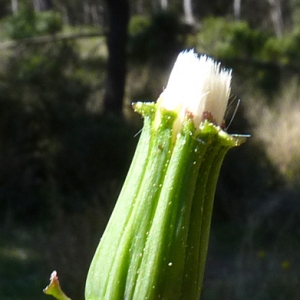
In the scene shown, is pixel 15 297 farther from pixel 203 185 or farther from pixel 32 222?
pixel 203 185

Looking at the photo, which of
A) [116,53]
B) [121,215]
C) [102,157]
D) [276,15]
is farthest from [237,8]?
[121,215]

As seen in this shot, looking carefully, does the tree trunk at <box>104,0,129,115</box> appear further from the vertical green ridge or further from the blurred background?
the vertical green ridge

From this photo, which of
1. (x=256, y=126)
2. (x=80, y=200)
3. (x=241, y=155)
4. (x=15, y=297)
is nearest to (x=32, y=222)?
(x=80, y=200)

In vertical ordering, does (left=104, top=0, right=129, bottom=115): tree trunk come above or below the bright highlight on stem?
below

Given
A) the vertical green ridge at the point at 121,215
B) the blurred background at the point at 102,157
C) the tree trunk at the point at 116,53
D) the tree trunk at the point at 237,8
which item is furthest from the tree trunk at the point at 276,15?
the vertical green ridge at the point at 121,215

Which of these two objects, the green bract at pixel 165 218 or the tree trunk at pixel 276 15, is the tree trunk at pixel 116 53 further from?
the tree trunk at pixel 276 15

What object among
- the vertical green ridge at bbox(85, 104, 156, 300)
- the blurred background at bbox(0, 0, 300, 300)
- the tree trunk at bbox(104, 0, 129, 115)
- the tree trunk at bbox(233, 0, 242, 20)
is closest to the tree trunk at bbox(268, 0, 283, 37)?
the tree trunk at bbox(233, 0, 242, 20)
